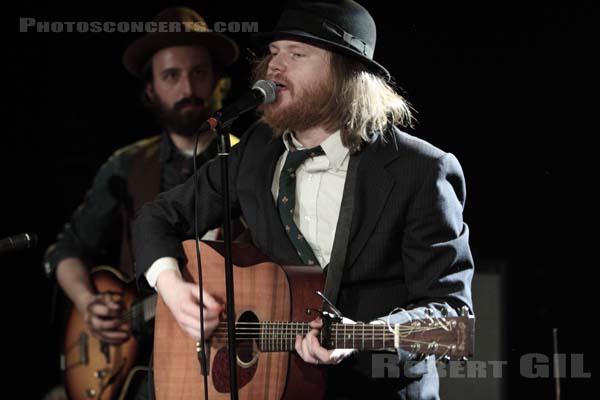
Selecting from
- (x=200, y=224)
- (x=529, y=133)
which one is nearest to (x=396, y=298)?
(x=200, y=224)

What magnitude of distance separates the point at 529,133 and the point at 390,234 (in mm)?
1099

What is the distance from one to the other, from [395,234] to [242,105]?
0.76 m

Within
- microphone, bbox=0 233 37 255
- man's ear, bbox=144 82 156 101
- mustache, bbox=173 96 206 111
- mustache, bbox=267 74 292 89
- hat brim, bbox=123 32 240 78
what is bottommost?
microphone, bbox=0 233 37 255

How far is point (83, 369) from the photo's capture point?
14.2 ft

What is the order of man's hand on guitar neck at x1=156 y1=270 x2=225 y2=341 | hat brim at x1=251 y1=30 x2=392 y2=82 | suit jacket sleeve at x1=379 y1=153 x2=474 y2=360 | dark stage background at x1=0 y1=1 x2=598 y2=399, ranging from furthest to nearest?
dark stage background at x1=0 y1=1 x2=598 y2=399
hat brim at x1=251 y1=30 x2=392 y2=82
man's hand on guitar neck at x1=156 y1=270 x2=225 y2=341
suit jacket sleeve at x1=379 y1=153 x2=474 y2=360

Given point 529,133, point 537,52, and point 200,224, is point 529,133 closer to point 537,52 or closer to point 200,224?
point 537,52

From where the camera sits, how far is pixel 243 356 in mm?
2861

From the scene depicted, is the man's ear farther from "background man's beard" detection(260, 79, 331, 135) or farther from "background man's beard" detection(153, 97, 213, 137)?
"background man's beard" detection(260, 79, 331, 135)

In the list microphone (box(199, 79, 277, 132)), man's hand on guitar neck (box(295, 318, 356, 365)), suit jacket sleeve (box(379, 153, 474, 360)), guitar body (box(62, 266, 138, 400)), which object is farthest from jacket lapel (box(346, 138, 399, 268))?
guitar body (box(62, 266, 138, 400))

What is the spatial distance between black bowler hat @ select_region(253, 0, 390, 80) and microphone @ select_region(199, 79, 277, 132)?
385 millimetres

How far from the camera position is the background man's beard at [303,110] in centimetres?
302

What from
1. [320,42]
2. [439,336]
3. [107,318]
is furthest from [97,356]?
[439,336]

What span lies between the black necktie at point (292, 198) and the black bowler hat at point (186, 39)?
123 cm

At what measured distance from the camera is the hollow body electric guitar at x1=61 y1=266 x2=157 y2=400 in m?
4.18
